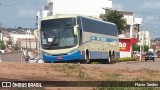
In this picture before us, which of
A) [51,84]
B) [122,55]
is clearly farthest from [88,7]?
[51,84]

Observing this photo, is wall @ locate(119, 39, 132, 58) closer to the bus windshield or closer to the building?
the bus windshield

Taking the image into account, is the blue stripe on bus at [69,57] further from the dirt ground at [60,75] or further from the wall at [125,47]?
the wall at [125,47]

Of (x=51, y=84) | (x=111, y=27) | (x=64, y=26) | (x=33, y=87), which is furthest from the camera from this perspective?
(x=111, y=27)

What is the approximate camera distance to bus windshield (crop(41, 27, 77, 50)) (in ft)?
109

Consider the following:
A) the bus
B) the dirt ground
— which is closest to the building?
the bus

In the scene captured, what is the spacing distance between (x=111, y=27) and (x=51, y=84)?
3224 centimetres

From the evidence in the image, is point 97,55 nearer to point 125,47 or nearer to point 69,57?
point 69,57

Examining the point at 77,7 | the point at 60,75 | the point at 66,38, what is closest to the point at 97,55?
the point at 66,38

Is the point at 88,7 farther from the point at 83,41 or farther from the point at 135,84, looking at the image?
the point at 135,84

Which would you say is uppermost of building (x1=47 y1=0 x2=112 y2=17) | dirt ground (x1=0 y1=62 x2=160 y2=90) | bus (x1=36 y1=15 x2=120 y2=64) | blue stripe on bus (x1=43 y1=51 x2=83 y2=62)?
building (x1=47 y1=0 x2=112 y2=17)

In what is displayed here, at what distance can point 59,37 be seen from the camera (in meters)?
33.4

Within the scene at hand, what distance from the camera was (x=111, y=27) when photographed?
44469mm

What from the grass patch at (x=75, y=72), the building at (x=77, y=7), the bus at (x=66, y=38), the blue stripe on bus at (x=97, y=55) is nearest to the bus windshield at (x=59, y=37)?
the bus at (x=66, y=38)

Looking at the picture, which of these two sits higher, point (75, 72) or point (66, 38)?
point (66, 38)
